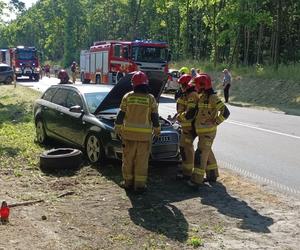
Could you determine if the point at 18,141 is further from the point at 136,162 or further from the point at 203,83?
the point at 203,83

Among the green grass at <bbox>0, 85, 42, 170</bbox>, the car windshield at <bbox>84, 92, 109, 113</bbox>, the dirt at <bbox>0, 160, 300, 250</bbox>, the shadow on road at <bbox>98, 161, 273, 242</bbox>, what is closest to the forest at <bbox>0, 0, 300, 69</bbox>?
the green grass at <bbox>0, 85, 42, 170</bbox>

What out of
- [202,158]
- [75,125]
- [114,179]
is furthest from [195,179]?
[75,125]

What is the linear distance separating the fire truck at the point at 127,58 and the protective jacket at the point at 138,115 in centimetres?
1709

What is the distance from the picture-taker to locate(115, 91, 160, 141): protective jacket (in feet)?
22.7

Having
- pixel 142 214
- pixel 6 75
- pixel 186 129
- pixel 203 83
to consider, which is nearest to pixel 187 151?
pixel 186 129

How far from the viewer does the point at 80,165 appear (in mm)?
8500

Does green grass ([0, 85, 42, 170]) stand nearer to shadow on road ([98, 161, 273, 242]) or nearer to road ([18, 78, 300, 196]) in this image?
shadow on road ([98, 161, 273, 242])

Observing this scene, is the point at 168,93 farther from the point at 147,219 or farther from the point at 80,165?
the point at 147,219

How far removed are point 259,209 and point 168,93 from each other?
2466cm

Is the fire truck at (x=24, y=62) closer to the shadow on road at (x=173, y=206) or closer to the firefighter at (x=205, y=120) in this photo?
the shadow on road at (x=173, y=206)

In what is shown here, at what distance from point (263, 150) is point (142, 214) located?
5406 millimetres

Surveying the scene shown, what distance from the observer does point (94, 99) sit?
9328mm

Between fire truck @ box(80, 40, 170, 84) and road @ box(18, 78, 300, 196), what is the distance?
9.53m

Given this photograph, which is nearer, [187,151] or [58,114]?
[187,151]
